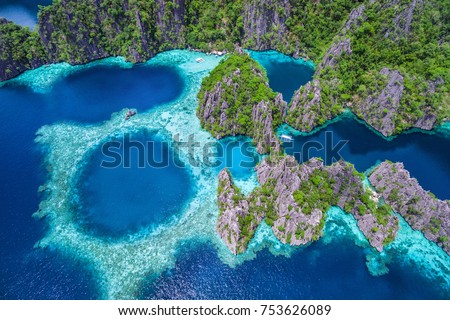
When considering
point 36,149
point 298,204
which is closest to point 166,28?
point 36,149

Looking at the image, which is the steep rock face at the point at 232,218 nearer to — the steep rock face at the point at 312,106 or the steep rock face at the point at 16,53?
the steep rock face at the point at 312,106

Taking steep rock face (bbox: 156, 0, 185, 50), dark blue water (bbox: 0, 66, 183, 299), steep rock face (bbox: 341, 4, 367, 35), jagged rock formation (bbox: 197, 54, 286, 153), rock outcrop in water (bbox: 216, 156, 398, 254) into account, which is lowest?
dark blue water (bbox: 0, 66, 183, 299)

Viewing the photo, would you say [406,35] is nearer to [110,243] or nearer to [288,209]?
[288,209]

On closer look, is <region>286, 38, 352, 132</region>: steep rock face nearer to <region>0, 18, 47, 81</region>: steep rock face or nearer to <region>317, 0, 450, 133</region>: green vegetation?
<region>317, 0, 450, 133</region>: green vegetation

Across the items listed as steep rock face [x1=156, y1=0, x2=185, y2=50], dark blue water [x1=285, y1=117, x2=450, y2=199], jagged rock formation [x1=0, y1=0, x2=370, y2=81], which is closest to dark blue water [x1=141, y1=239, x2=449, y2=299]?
dark blue water [x1=285, y1=117, x2=450, y2=199]

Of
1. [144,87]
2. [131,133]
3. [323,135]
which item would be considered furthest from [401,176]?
[144,87]

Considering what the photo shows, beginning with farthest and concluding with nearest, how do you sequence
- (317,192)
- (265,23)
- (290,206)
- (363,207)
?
(265,23), (317,192), (363,207), (290,206)

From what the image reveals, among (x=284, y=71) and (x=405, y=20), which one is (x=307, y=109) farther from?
(x=405, y=20)

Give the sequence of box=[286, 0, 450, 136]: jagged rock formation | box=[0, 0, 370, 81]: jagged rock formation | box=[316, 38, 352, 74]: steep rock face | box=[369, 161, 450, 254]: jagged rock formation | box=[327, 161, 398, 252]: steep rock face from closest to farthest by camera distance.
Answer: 1. box=[327, 161, 398, 252]: steep rock face
2. box=[369, 161, 450, 254]: jagged rock formation
3. box=[286, 0, 450, 136]: jagged rock formation
4. box=[316, 38, 352, 74]: steep rock face
5. box=[0, 0, 370, 81]: jagged rock formation
